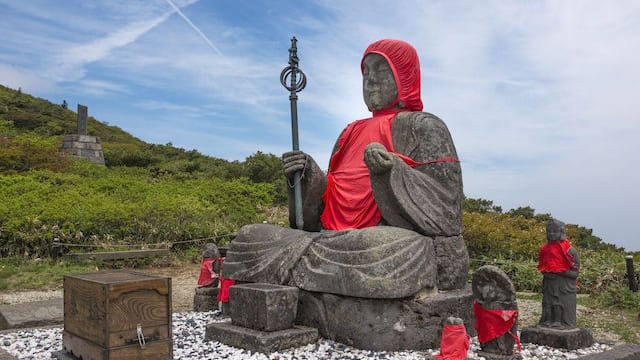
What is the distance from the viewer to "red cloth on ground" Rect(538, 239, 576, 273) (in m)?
5.11

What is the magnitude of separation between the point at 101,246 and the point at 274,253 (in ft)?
22.1

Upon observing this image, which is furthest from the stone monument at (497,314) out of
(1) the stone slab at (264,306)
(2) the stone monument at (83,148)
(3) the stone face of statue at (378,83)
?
(2) the stone monument at (83,148)

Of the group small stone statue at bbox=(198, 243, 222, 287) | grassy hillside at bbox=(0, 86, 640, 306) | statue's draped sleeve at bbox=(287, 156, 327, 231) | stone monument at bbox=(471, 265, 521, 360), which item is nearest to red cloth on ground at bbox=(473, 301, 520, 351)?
stone monument at bbox=(471, 265, 521, 360)

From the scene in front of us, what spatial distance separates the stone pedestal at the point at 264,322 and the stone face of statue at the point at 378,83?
92.7 inches

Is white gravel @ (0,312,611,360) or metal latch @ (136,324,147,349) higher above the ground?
metal latch @ (136,324,147,349)

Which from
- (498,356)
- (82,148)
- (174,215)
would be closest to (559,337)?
(498,356)

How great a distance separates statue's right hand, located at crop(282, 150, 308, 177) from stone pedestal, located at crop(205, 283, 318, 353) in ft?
4.48

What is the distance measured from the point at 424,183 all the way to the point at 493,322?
4.98 ft

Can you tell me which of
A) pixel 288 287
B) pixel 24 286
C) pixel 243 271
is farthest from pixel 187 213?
pixel 288 287

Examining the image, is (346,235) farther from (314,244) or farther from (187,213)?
(187,213)

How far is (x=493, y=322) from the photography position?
438 cm

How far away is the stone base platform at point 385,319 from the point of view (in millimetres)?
4648

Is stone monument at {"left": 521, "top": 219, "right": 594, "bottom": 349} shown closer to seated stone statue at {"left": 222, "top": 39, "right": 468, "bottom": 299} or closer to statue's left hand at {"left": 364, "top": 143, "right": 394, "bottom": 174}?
seated stone statue at {"left": 222, "top": 39, "right": 468, "bottom": 299}

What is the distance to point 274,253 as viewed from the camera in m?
5.46
